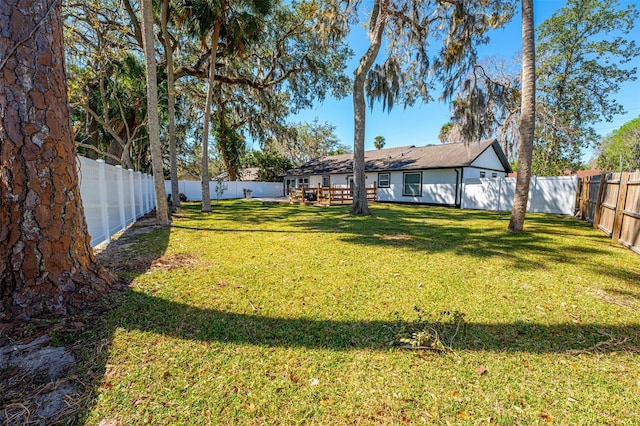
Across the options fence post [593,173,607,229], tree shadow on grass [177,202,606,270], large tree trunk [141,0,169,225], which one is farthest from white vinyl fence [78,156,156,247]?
fence post [593,173,607,229]

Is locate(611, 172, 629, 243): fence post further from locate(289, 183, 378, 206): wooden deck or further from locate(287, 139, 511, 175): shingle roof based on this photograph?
locate(289, 183, 378, 206): wooden deck

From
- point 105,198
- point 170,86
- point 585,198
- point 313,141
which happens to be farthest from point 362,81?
point 313,141

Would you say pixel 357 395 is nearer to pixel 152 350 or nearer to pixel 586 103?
pixel 152 350

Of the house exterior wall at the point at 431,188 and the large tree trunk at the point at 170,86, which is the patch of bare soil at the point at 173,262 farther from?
the house exterior wall at the point at 431,188

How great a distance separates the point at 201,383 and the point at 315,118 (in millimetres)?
37114

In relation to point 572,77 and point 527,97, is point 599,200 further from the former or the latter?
point 572,77

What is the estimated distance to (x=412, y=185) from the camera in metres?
17.2

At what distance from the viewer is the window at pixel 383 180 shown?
18505 mm

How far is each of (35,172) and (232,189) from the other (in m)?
21.9

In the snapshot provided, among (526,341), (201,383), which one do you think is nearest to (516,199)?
(526,341)

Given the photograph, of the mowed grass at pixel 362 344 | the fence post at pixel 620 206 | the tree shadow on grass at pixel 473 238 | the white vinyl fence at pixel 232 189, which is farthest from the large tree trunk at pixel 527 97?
the white vinyl fence at pixel 232 189

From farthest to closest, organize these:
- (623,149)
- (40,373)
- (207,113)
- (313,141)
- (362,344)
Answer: (313,141), (623,149), (207,113), (362,344), (40,373)

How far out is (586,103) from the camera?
1581cm

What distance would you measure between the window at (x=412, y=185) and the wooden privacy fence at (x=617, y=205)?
8.62m
